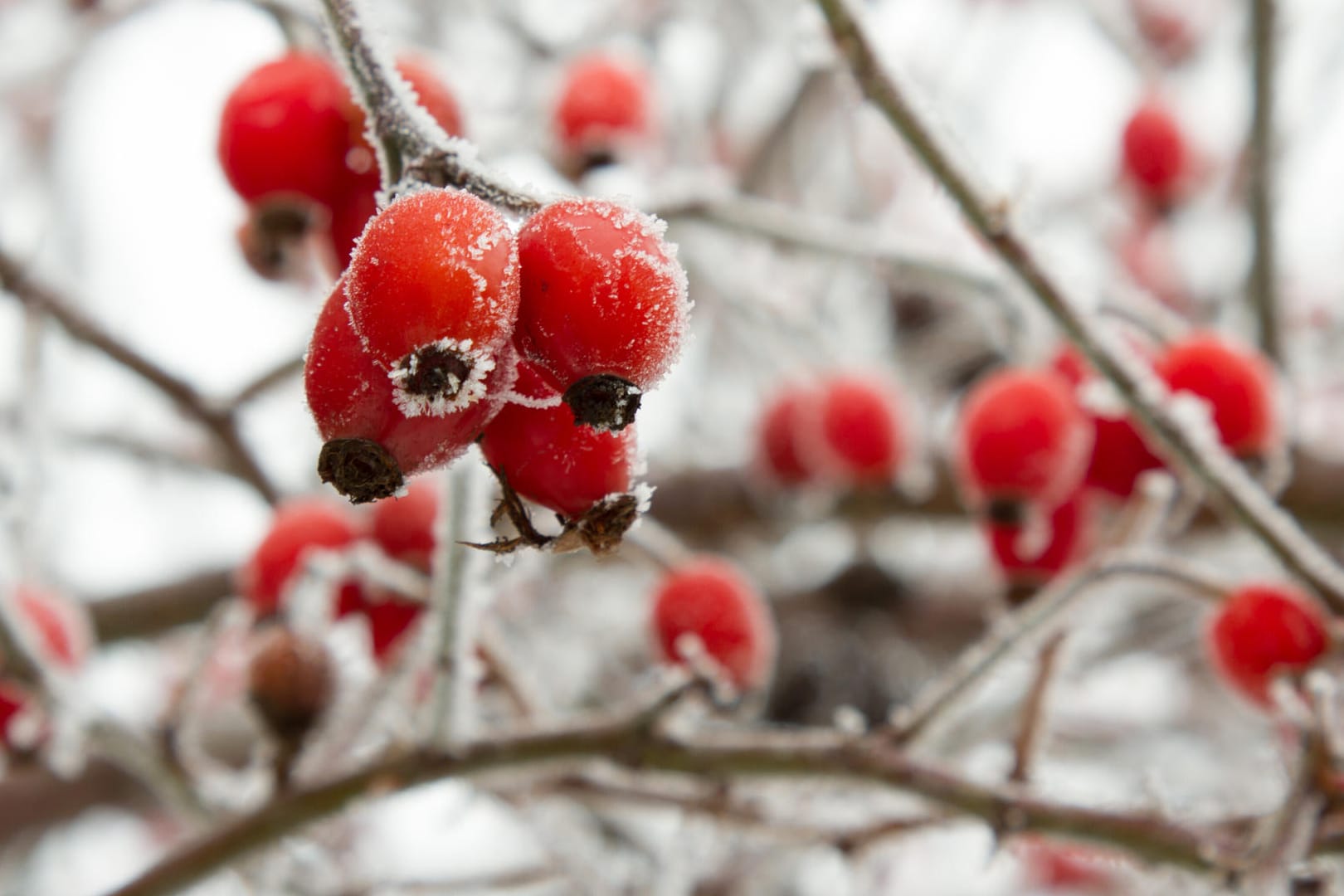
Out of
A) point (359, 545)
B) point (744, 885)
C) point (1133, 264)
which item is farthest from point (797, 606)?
point (359, 545)

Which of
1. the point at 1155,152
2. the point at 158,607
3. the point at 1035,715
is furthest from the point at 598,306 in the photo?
the point at 1155,152

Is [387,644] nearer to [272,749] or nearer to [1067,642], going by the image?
[272,749]

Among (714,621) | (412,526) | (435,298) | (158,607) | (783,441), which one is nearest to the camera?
(435,298)

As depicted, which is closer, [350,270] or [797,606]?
[350,270]

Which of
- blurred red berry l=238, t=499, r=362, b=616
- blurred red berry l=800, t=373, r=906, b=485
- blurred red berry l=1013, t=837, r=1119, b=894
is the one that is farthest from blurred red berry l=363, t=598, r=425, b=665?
blurred red berry l=1013, t=837, r=1119, b=894

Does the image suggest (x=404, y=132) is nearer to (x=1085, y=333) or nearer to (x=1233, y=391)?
(x=1085, y=333)

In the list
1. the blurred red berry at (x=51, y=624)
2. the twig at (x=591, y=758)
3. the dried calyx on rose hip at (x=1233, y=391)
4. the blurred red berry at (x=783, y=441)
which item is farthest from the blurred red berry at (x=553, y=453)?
the blurred red berry at (x=783, y=441)

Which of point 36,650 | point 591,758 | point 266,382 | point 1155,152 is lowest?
point 591,758
